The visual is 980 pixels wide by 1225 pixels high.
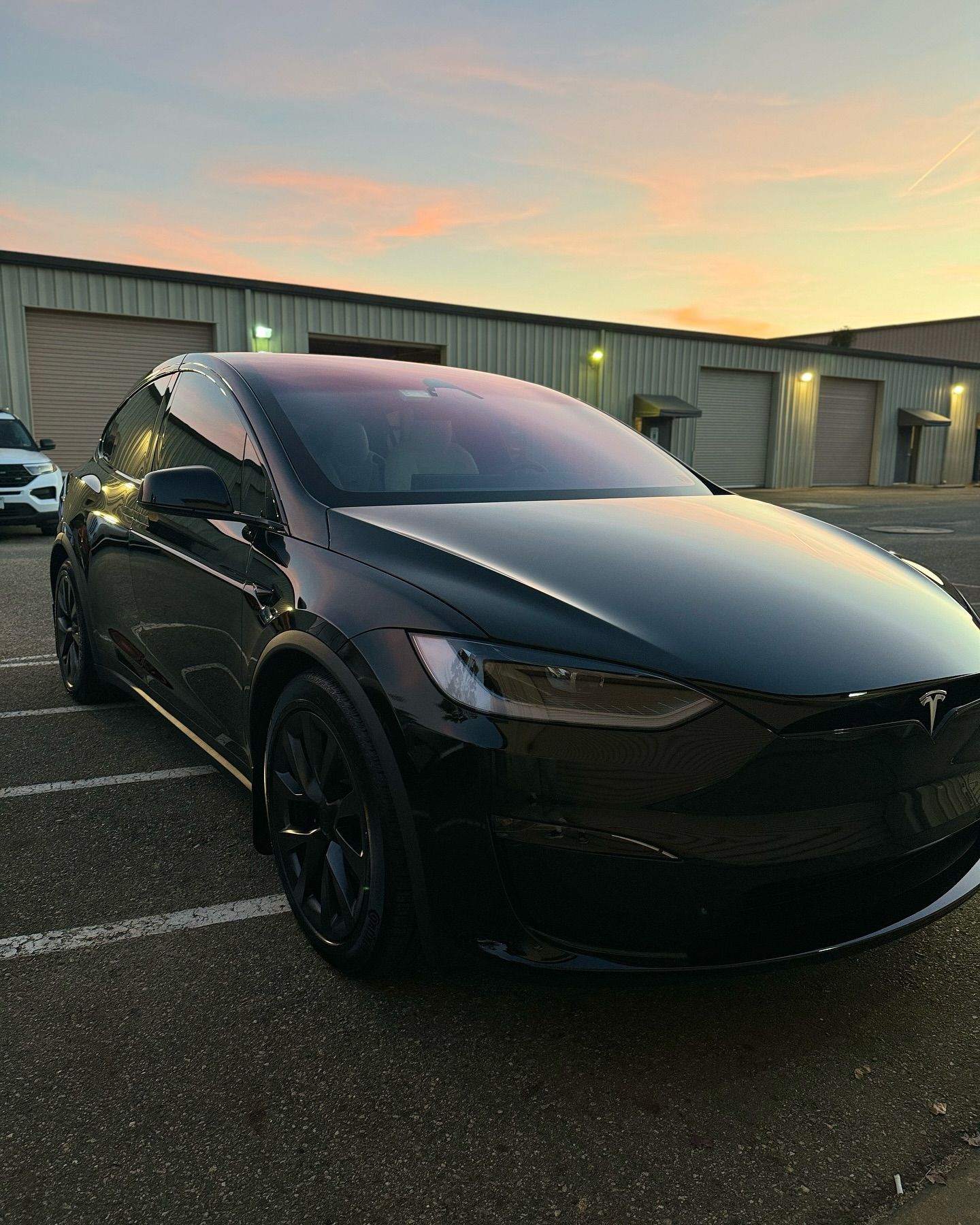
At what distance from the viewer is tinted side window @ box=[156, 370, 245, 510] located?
269 cm

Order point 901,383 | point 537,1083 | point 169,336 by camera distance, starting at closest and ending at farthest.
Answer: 1. point 537,1083
2. point 169,336
3. point 901,383

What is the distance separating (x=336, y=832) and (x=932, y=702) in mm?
1287

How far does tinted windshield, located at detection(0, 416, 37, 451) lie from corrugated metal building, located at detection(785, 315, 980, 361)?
143ft

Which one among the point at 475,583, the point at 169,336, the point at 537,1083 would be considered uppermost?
the point at 169,336

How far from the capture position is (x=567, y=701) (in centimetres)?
160

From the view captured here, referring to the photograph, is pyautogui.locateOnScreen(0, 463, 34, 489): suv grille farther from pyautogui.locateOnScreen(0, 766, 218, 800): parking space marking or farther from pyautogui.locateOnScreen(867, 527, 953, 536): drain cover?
pyautogui.locateOnScreen(867, 527, 953, 536): drain cover

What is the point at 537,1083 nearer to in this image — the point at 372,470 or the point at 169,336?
the point at 372,470

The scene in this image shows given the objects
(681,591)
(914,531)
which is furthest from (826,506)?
(681,591)

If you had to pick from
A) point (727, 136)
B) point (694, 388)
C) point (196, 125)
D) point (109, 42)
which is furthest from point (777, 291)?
point (109, 42)

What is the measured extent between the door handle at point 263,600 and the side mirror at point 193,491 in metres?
0.27

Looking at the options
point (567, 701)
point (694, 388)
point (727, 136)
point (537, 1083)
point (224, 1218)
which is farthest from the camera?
point (694, 388)

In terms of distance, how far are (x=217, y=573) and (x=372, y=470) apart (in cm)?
54

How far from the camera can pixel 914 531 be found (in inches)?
550

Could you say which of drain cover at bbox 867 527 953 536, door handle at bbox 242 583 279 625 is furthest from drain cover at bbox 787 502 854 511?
door handle at bbox 242 583 279 625
